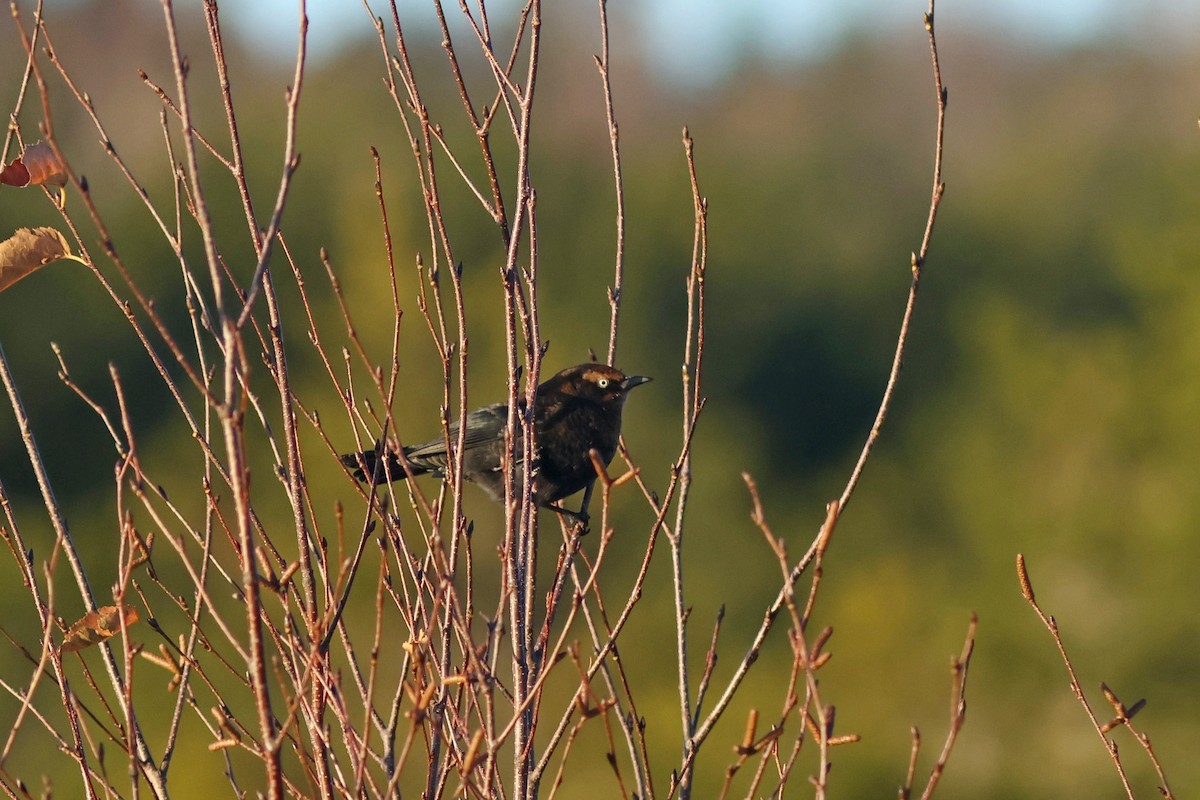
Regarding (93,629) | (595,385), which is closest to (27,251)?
(93,629)

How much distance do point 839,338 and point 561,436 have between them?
3382 cm

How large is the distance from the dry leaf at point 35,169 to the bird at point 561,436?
2.27m

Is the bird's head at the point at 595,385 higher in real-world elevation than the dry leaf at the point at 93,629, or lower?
higher

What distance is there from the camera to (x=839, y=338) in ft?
126

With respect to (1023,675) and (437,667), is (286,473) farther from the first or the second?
(1023,675)

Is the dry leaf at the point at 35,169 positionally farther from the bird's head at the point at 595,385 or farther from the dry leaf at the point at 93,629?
the bird's head at the point at 595,385

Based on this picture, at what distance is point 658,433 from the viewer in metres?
29.5

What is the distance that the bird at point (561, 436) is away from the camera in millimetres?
5297

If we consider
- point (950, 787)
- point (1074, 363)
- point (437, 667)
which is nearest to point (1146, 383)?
point (1074, 363)

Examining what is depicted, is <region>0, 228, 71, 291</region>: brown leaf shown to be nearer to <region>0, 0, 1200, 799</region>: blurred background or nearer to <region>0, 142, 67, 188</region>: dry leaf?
<region>0, 142, 67, 188</region>: dry leaf

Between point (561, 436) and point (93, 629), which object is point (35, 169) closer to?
point (93, 629)

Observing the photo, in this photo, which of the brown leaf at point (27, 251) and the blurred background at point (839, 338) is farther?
the blurred background at point (839, 338)

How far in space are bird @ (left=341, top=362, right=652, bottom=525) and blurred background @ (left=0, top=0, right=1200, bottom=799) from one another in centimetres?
979

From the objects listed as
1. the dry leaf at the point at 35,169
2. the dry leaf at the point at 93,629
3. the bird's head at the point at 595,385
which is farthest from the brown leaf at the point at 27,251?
the bird's head at the point at 595,385
